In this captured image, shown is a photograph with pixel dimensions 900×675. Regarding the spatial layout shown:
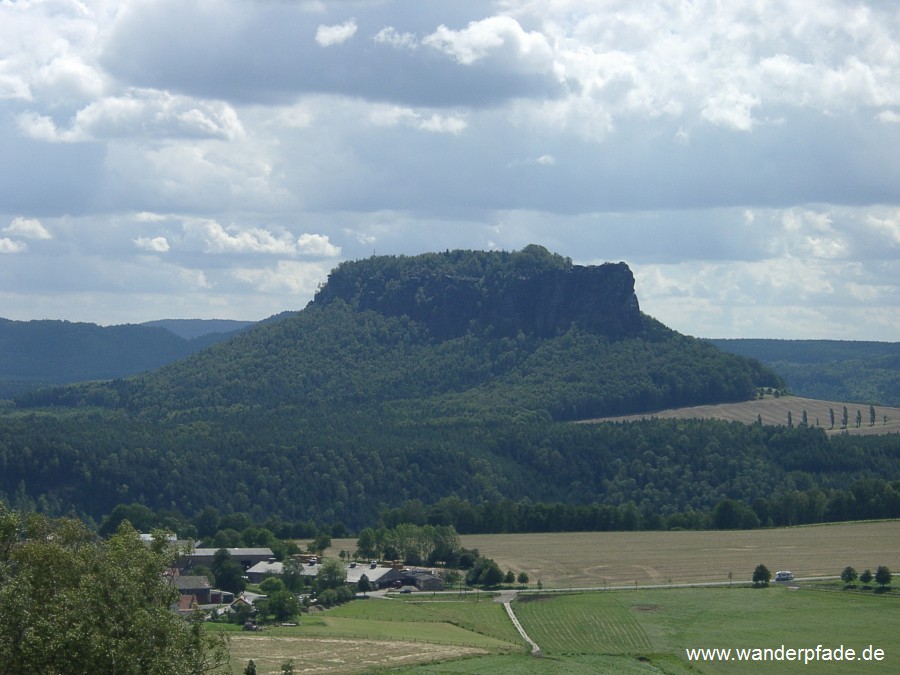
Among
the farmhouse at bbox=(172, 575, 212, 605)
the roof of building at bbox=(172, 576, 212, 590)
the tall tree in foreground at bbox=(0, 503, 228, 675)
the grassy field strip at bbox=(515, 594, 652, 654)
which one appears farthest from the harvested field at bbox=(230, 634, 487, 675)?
the tall tree in foreground at bbox=(0, 503, 228, 675)

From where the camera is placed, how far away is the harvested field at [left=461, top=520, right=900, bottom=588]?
126 m

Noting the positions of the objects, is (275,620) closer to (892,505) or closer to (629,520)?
(629,520)

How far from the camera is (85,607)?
45531 mm

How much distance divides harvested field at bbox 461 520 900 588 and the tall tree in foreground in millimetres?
77695

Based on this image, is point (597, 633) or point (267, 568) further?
point (267, 568)

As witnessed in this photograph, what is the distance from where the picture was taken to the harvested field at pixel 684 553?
414 feet

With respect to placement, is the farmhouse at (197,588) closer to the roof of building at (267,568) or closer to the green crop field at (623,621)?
the green crop field at (623,621)

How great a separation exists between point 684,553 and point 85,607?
103 meters

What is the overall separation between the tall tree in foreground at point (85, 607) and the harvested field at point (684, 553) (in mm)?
77695

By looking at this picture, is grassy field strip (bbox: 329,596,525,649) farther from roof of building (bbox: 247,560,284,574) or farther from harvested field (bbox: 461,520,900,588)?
roof of building (bbox: 247,560,284,574)

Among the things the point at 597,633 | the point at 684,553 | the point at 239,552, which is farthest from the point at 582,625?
the point at 239,552

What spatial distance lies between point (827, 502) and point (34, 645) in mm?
139548

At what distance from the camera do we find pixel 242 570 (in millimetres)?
128375

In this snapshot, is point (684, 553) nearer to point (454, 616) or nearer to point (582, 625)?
point (454, 616)
